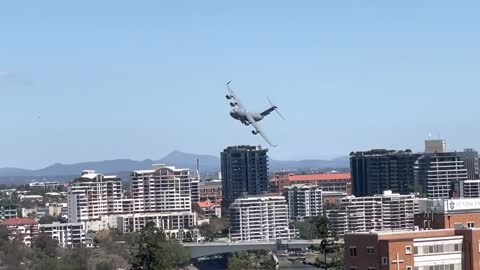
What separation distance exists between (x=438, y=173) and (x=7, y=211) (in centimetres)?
2366

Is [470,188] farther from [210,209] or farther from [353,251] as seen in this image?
[353,251]

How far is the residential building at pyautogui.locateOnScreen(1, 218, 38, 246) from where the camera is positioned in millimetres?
54531

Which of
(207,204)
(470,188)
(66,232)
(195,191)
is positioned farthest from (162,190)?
(470,188)

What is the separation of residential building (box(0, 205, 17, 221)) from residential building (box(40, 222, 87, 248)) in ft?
20.0

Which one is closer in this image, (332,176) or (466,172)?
(466,172)

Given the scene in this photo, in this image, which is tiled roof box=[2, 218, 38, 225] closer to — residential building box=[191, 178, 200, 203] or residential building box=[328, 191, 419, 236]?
residential building box=[328, 191, 419, 236]

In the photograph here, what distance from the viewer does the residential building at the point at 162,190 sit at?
7269cm

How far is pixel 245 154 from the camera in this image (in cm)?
7919

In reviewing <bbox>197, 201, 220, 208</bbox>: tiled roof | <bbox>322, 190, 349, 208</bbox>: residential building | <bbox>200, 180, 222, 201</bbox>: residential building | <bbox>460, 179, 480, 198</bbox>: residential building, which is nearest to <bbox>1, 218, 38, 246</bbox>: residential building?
<bbox>197, 201, 220, 208</bbox>: tiled roof

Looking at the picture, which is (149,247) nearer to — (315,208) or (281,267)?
(281,267)

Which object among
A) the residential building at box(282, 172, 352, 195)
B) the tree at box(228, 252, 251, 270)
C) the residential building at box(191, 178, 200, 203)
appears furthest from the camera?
the residential building at box(282, 172, 352, 195)

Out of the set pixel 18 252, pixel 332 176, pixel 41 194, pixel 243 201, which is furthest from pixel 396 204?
pixel 41 194

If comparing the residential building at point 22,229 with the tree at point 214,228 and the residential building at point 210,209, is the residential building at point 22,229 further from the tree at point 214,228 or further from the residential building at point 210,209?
the residential building at point 210,209

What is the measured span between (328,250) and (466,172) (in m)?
51.0
